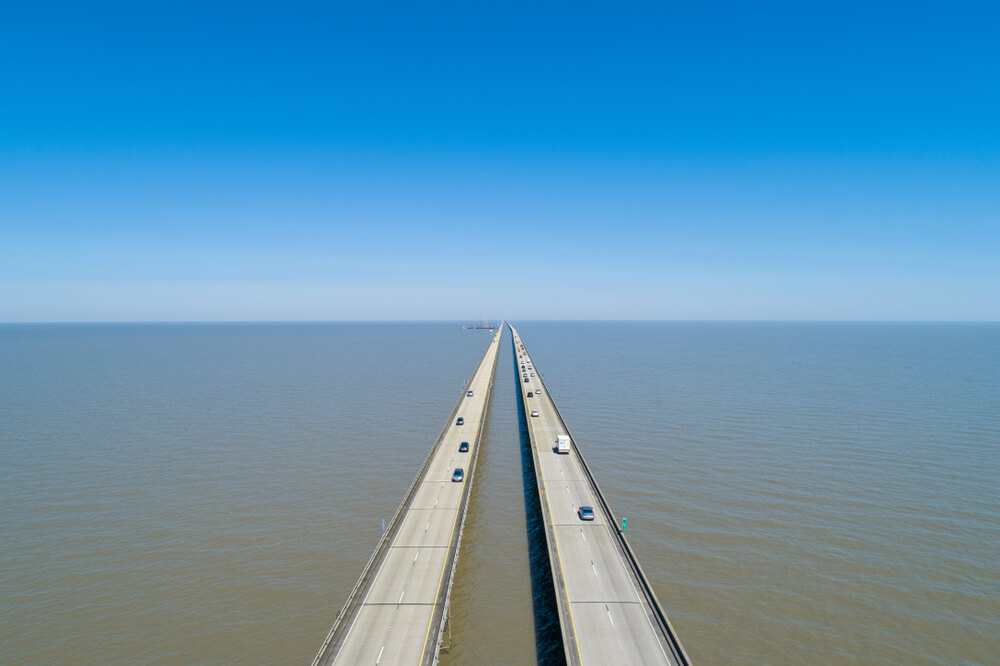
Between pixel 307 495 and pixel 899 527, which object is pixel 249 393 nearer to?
pixel 307 495

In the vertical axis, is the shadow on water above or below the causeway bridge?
below

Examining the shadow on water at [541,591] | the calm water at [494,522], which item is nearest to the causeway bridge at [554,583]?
the shadow on water at [541,591]

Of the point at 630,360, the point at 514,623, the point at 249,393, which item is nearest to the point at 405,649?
the point at 514,623

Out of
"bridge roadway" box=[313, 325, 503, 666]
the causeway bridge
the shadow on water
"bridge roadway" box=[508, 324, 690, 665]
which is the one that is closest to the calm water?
the shadow on water

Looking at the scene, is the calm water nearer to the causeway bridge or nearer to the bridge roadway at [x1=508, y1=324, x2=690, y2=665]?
the causeway bridge

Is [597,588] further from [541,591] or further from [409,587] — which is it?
[409,587]

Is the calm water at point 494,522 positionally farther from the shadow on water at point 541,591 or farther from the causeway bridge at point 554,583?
the causeway bridge at point 554,583

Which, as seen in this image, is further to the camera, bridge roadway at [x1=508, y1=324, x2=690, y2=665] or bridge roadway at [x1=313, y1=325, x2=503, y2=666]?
bridge roadway at [x1=508, y1=324, x2=690, y2=665]

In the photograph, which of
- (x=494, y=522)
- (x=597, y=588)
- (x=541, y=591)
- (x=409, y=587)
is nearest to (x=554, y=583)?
(x=597, y=588)
